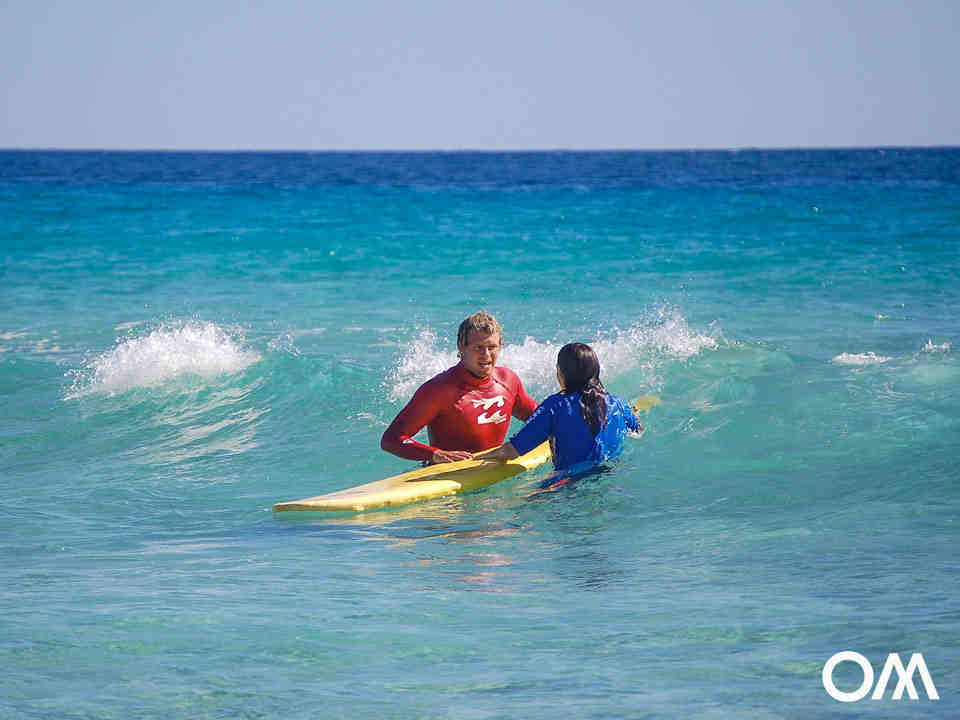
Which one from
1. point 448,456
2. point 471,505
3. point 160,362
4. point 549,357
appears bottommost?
point 471,505

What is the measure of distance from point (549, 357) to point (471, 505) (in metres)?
4.92

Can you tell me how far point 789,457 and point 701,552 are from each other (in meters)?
2.44

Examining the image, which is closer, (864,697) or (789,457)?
(864,697)

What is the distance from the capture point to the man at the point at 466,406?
6.65 m

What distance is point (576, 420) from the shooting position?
660 cm

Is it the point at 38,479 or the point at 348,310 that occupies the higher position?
the point at 348,310

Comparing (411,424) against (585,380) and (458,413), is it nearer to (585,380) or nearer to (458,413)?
(458,413)

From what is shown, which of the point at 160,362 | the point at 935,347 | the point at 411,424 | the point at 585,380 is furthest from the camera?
the point at 935,347

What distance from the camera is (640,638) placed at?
438 cm

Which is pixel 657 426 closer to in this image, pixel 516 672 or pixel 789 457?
pixel 789 457

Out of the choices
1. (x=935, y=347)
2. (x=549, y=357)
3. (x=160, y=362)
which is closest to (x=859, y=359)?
(x=935, y=347)

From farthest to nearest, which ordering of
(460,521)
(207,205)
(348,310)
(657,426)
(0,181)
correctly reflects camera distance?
(0,181) → (207,205) → (348,310) → (657,426) → (460,521)

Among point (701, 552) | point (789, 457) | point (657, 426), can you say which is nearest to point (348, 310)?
point (657, 426)

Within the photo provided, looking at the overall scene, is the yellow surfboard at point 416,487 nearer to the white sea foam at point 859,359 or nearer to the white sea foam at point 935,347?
the white sea foam at point 859,359
